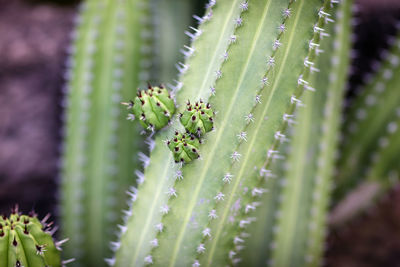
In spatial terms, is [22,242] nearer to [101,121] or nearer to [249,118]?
[249,118]

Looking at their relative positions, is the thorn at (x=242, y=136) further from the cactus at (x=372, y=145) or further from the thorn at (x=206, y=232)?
the cactus at (x=372, y=145)

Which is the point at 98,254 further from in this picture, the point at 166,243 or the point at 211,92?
the point at 211,92

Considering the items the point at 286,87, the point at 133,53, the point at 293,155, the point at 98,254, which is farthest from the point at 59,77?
the point at 286,87

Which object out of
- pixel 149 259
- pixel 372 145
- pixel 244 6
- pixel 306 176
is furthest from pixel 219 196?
pixel 372 145

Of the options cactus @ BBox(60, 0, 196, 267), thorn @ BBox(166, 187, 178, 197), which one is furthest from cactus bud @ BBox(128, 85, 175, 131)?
cactus @ BBox(60, 0, 196, 267)

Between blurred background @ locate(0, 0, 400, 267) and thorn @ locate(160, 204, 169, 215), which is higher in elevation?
blurred background @ locate(0, 0, 400, 267)

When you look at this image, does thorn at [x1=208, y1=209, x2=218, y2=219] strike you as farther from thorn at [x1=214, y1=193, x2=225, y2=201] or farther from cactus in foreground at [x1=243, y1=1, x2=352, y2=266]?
cactus in foreground at [x1=243, y1=1, x2=352, y2=266]
